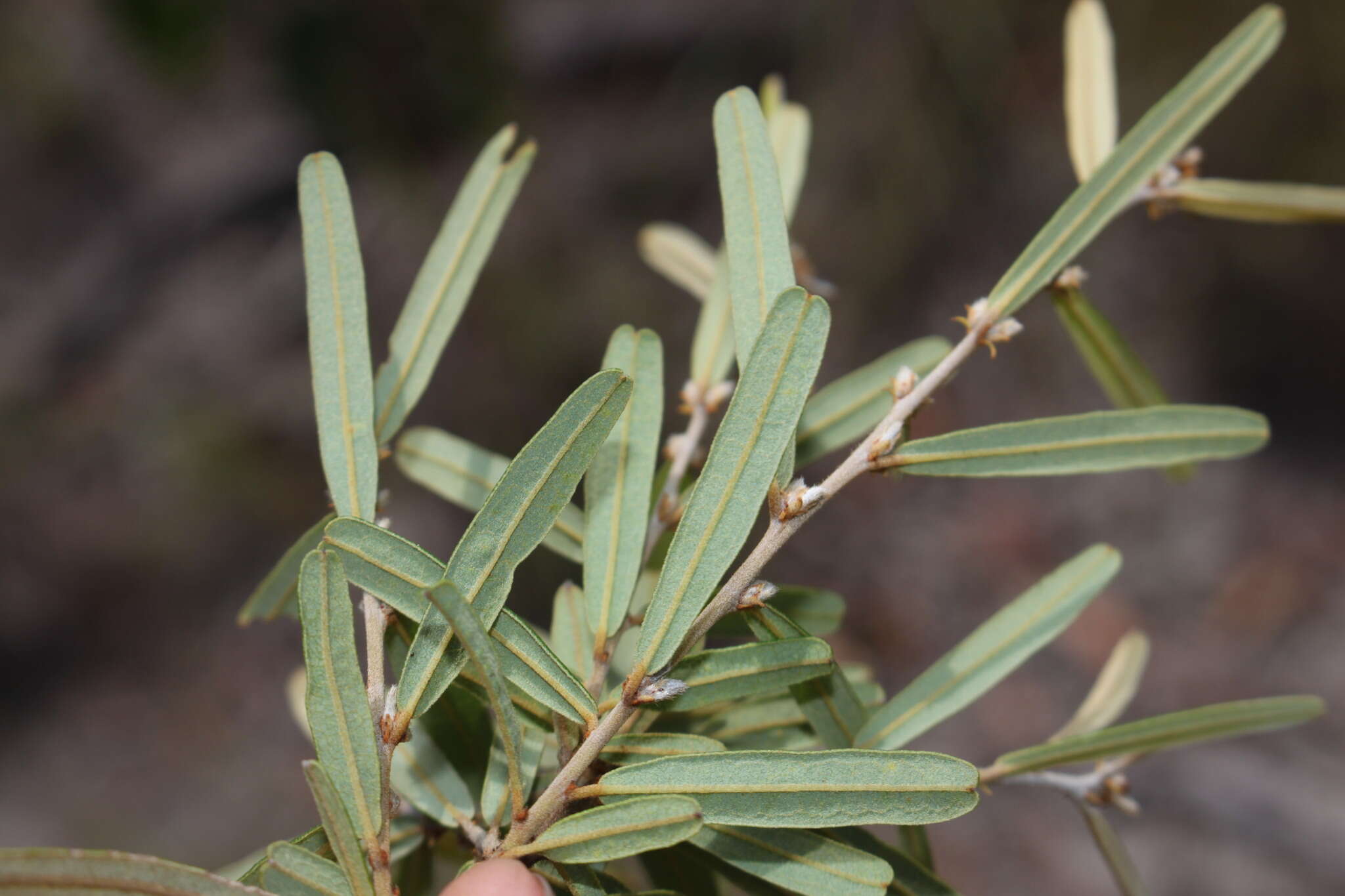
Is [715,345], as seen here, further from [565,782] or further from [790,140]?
[565,782]

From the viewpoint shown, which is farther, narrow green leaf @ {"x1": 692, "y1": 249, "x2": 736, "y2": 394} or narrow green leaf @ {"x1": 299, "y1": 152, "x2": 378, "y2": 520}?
narrow green leaf @ {"x1": 692, "y1": 249, "x2": 736, "y2": 394}

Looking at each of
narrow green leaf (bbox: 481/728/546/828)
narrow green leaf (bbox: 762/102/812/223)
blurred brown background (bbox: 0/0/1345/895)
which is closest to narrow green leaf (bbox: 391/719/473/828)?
narrow green leaf (bbox: 481/728/546/828)

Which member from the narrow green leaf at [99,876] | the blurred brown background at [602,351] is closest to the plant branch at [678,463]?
the narrow green leaf at [99,876]

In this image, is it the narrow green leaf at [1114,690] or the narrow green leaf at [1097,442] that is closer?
the narrow green leaf at [1097,442]

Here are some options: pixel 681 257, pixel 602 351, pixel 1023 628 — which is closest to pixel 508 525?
pixel 1023 628

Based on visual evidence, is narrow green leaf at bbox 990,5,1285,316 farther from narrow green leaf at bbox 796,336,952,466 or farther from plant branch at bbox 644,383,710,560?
plant branch at bbox 644,383,710,560

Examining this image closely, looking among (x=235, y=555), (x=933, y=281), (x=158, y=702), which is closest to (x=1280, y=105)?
(x=933, y=281)

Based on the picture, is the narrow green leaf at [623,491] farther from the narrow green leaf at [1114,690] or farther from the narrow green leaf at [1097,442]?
the narrow green leaf at [1114,690]

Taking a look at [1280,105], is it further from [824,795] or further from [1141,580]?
[824,795]
